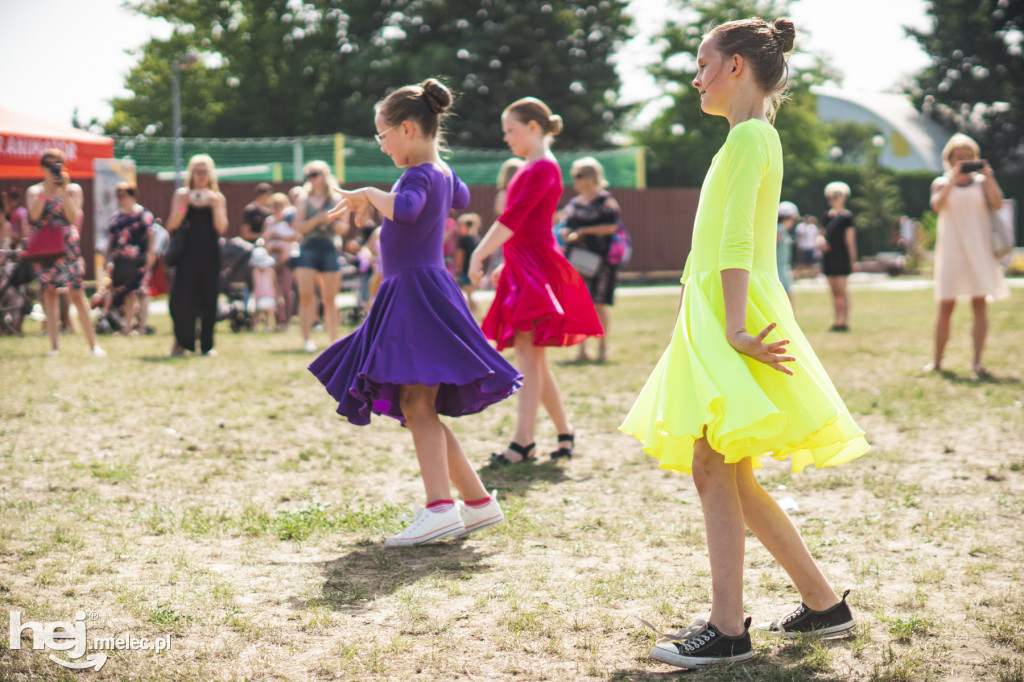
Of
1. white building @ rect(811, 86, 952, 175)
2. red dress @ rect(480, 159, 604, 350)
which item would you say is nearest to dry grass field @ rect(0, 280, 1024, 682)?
red dress @ rect(480, 159, 604, 350)

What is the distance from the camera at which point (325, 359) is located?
4.02 meters

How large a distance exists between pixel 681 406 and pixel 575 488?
236 cm

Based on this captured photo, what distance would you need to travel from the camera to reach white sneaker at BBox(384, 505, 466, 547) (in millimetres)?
3965

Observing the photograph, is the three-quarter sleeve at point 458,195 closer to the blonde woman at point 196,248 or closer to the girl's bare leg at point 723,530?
the girl's bare leg at point 723,530

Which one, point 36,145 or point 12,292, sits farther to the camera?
point 36,145

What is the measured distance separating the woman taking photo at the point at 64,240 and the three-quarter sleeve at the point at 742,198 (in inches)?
341

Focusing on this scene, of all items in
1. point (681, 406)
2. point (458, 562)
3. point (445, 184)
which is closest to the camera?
point (681, 406)

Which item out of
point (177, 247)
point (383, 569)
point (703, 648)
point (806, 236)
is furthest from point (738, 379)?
point (806, 236)

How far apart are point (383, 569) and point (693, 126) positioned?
41.6m

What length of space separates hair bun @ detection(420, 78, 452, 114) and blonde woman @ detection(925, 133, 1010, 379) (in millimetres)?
5713

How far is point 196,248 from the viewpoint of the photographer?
980 cm

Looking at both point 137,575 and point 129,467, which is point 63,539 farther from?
point 129,467

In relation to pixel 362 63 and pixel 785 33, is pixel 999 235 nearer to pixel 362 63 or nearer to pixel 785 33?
pixel 785 33

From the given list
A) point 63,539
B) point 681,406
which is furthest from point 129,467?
point 681,406
